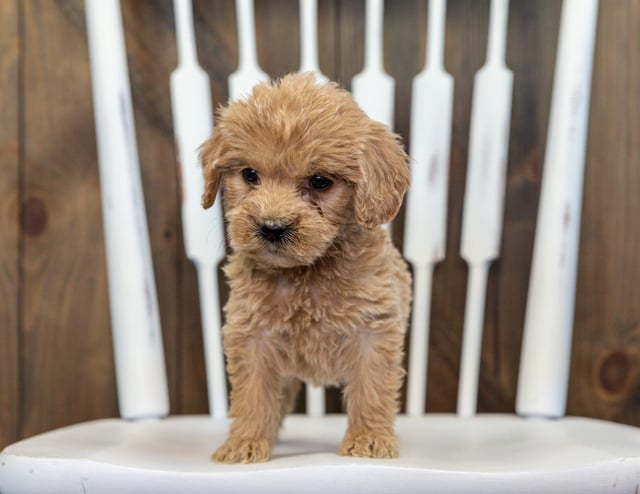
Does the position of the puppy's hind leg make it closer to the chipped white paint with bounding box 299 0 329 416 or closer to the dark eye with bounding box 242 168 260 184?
the chipped white paint with bounding box 299 0 329 416

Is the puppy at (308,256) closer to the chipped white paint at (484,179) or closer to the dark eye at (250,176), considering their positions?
the dark eye at (250,176)

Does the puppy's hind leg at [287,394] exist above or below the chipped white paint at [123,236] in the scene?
below

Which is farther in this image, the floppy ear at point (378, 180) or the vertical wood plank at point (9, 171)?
the vertical wood plank at point (9, 171)

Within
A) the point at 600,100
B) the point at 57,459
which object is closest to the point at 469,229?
the point at 600,100

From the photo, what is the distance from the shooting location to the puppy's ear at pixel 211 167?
26.8 inches

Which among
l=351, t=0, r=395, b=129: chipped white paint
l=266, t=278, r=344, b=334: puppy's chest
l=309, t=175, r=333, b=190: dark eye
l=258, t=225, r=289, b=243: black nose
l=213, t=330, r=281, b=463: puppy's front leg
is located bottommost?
l=213, t=330, r=281, b=463: puppy's front leg

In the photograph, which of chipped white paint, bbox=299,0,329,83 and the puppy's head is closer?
the puppy's head

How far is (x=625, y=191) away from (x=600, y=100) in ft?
0.43

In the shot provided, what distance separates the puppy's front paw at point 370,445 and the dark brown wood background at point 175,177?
0.37 meters

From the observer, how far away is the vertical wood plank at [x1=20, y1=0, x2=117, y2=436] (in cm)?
102

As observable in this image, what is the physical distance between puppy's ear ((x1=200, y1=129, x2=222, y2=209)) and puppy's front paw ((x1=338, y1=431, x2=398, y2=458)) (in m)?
0.26

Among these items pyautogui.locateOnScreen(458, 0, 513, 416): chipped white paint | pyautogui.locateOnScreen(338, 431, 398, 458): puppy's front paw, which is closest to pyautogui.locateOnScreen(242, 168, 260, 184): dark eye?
pyautogui.locateOnScreen(338, 431, 398, 458): puppy's front paw

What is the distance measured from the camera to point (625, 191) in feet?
3.38

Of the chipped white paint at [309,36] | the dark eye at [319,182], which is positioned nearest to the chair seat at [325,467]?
the dark eye at [319,182]
